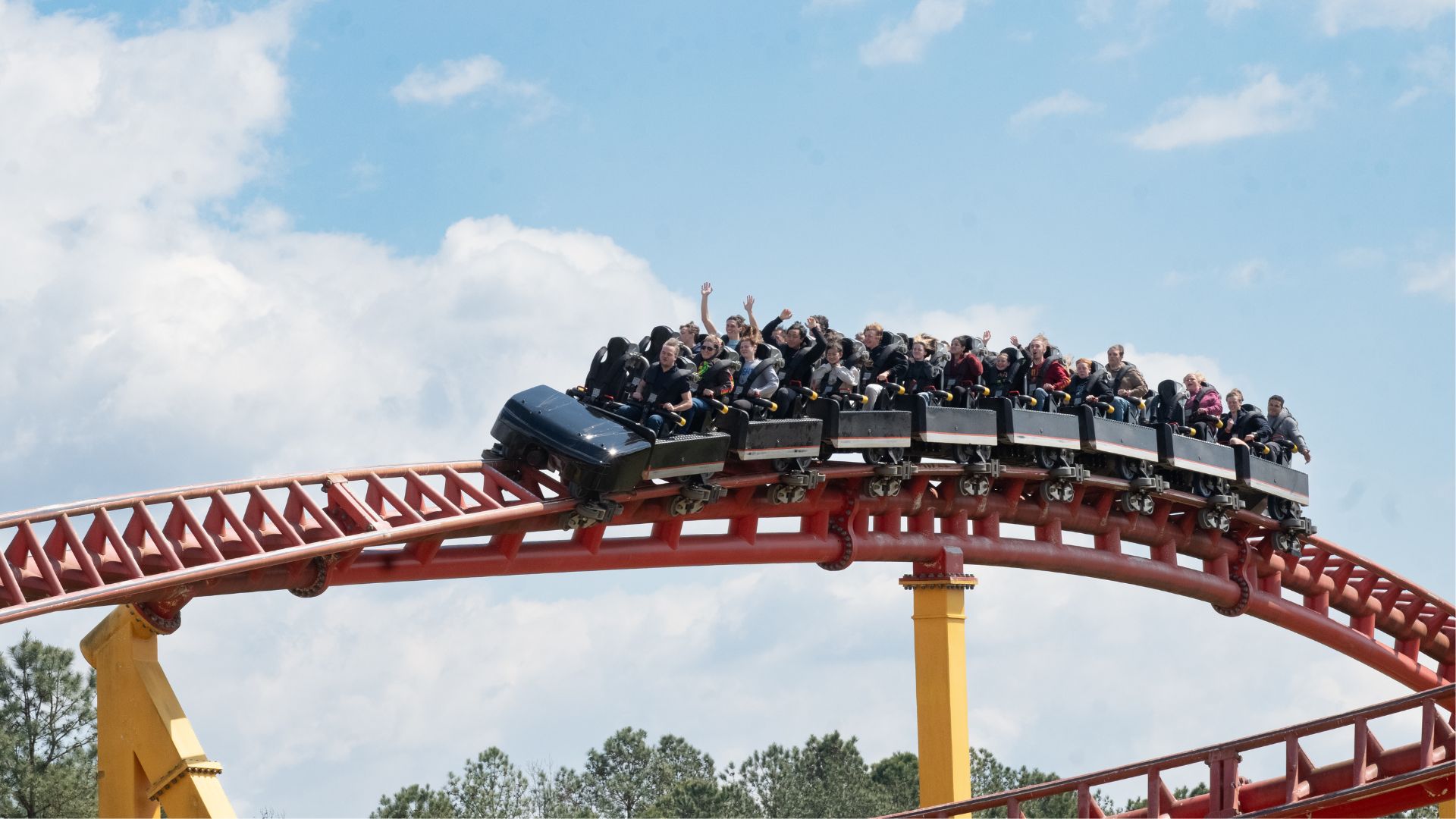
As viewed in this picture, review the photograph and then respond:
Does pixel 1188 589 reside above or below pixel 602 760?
below

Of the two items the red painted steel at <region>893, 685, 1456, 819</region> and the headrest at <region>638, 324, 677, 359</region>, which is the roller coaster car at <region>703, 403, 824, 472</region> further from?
the red painted steel at <region>893, 685, 1456, 819</region>

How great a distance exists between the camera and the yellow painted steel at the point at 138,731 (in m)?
10.2

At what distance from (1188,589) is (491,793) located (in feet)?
57.9

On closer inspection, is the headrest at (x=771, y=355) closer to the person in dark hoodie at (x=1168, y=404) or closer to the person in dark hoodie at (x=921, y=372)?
the person in dark hoodie at (x=921, y=372)

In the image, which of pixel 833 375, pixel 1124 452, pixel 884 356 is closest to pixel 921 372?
pixel 884 356

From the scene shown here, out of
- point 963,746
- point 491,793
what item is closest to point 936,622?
point 963,746

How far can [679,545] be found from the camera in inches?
510

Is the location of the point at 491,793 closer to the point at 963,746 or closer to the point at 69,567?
the point at 963,746

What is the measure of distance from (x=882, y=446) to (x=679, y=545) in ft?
5.58

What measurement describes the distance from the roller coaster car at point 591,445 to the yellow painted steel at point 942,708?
8.71 feet

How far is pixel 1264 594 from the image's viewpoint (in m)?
17.1

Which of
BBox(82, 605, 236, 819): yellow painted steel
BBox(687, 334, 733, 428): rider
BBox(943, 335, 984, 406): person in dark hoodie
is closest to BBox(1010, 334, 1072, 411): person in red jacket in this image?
BBox(943, 335, 984, 406): person in dark hoodie

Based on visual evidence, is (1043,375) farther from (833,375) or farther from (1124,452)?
(833,375)

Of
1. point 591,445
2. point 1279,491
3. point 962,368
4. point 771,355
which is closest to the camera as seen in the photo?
point 591,445
